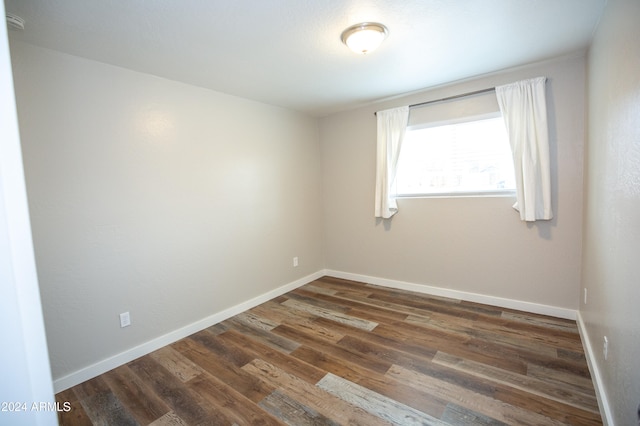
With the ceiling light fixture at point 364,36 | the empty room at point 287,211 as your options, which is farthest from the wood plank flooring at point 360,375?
the ceiling light fixture at point 364,36

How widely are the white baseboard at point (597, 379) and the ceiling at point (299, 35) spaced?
2.31 meters

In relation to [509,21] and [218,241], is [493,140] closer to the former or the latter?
[509,21]

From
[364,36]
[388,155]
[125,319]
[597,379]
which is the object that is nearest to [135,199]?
[125,319]

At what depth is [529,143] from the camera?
2.66 meters

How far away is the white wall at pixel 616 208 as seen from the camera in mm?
1195

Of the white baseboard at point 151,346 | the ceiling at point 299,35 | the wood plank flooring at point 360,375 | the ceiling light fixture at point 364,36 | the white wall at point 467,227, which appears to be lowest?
the wood plank flooring at point 360,375

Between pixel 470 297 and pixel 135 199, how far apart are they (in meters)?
3.57

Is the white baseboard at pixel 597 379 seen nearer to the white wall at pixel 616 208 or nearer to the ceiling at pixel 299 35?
the white wall at pixel 616 208

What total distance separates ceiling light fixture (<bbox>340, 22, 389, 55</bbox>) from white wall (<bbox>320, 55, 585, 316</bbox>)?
5.12 ft

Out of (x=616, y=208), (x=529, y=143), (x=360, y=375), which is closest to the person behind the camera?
(x=616, y=208)

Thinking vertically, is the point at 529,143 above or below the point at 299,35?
below

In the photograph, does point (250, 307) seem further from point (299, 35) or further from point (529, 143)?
point (529, 143)

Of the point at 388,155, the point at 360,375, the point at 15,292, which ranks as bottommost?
the point at 360,375

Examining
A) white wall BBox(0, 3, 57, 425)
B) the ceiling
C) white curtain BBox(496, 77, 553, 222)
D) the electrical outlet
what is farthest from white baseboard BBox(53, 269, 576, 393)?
the ceiling
